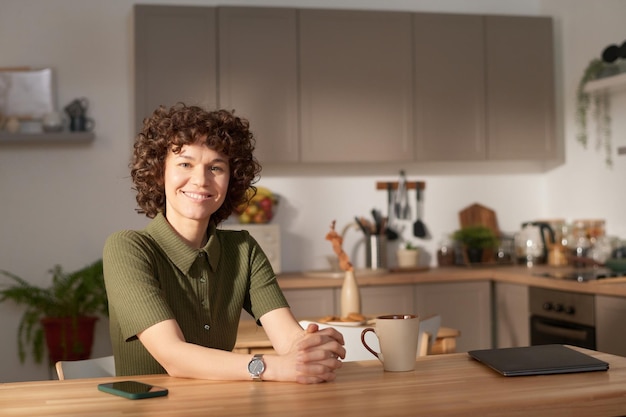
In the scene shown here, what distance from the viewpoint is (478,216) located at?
5.62 m

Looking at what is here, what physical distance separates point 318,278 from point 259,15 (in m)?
1.45

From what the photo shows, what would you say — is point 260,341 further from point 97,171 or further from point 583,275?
point 97,171

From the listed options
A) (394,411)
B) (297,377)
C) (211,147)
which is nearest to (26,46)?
(211,147)

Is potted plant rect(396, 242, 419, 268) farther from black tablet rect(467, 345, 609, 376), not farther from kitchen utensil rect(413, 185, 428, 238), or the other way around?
black tablet rect(467, 345, 609, 376)

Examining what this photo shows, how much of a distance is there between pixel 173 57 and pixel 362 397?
3467mm

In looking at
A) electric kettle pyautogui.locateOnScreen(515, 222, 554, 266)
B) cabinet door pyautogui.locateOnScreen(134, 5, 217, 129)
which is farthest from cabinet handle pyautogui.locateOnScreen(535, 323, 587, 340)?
cabinet door pyautogui.locateOnScreen(134, 5, 217, 129)

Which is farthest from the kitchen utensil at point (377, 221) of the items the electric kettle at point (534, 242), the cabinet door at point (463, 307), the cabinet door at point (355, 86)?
the electric kettle at point (534, 242)

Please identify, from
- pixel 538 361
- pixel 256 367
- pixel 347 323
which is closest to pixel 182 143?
pixel 256 367

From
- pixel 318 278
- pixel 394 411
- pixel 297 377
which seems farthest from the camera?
pixel 318 278

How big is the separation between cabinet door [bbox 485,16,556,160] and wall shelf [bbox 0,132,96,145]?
2278mm

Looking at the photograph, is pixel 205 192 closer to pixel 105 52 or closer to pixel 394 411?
pixel 394 411

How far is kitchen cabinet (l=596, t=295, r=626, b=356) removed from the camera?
3.91 metres

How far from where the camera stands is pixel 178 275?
2238mm

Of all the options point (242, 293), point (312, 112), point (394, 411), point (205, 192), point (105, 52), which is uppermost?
point (105, 52)
